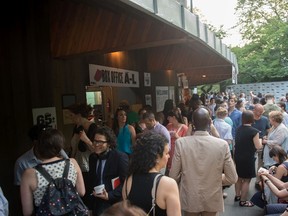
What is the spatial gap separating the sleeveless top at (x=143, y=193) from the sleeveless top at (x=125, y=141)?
3.00 m

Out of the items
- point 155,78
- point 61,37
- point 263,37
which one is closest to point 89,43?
point 61,37

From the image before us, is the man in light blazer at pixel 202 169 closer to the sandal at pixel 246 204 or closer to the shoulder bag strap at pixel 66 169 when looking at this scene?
the shoulder bag strap at pixel 66 169

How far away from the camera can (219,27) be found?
3884 centimetres

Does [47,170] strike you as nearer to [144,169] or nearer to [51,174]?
[51,174]

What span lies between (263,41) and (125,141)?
27.9 meters

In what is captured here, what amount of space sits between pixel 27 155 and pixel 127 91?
723 centimetres

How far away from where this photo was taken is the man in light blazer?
330cm

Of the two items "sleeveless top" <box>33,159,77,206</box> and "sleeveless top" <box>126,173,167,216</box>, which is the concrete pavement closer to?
"sleeveless top" <box>33,159,77,206</box>

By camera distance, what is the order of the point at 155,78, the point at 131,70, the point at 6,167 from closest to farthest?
the point at 6,167, the point at 131,70, the point at 155,78

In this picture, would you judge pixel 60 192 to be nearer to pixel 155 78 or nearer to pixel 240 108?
pixel 240 108

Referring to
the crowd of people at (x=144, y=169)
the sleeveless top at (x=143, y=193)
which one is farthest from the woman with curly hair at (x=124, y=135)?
the sleeveless top at (x=143, y=193)

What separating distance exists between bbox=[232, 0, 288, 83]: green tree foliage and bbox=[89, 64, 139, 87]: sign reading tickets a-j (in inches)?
824

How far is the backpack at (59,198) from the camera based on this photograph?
8.87 feet

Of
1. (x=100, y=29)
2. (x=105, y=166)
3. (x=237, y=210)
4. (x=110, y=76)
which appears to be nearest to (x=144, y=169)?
(x=105, y=166)
